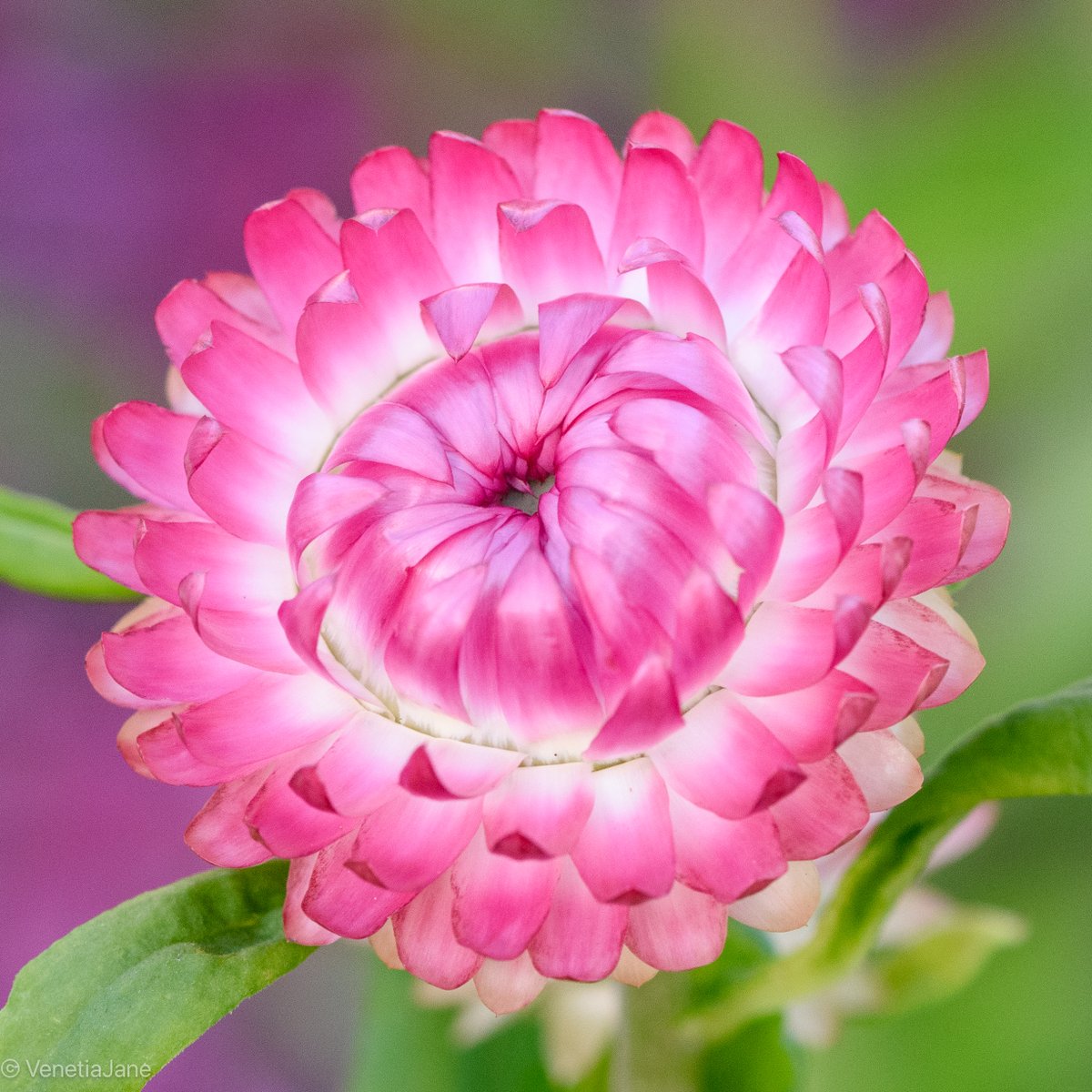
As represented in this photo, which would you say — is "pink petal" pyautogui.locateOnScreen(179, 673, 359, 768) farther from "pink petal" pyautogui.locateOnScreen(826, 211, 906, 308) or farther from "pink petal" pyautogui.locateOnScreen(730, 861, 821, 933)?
"pink petal" pyautogui.locateOnScreen(826, 211, 906, 308)

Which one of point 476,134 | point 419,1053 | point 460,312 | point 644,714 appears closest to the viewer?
point 644,714

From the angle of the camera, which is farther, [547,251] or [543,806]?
[547,251]

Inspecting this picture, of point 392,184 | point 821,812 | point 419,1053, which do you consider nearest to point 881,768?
point 821,812

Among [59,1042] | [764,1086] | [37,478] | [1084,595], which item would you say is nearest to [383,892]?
[59,1042]

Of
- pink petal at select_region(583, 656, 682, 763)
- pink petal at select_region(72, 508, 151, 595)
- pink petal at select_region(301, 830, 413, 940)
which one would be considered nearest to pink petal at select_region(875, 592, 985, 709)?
pink petal at select_region(583, 656, 682, 763)

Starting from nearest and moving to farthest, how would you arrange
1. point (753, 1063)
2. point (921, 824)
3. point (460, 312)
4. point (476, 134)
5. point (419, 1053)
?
point (460, 312) < point (921, 824) < point (753, 1063) < point (419, 1053) < point (476, 134)

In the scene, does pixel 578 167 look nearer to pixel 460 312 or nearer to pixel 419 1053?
pixel 460 312
